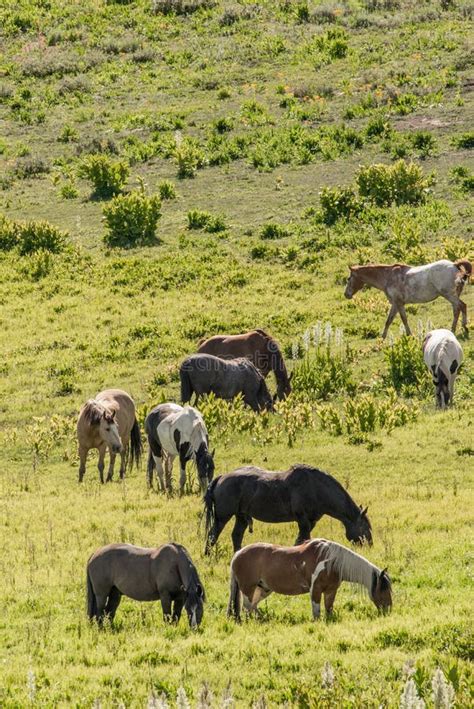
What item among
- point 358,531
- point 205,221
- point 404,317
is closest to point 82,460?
point 358,531

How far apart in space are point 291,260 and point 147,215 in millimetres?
5983

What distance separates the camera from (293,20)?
61031mm

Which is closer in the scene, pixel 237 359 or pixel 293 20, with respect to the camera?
pixel 237 359

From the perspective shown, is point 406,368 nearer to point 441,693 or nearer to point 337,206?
point 337,206

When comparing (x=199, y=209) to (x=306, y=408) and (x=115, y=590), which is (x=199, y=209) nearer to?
(x=306, y=408)

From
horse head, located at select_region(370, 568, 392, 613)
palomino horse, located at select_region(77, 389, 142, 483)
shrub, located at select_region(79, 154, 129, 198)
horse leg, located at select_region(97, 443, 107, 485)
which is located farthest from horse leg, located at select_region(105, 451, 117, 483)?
shrub, located at select_region(79, 154, 129, 198)

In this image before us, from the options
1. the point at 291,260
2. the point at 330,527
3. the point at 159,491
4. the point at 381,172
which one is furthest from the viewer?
the point at 381,172

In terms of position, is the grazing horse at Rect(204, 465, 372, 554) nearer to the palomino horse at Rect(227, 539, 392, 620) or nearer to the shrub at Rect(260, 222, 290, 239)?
the palomino horse at Rect(227, 539, 392, 620)

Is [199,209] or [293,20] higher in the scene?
[293,20]

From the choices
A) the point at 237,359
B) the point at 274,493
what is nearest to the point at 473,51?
the point at 237,359

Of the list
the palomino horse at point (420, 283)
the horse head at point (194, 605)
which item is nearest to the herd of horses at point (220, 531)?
the horse head at point (194, 605)

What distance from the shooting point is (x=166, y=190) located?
4172cm

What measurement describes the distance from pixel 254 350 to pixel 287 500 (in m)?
10.8

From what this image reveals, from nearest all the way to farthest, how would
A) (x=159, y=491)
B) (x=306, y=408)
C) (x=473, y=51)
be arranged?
(x=159, y=491) < (x=306, y=408) < (x=473, y=51)
